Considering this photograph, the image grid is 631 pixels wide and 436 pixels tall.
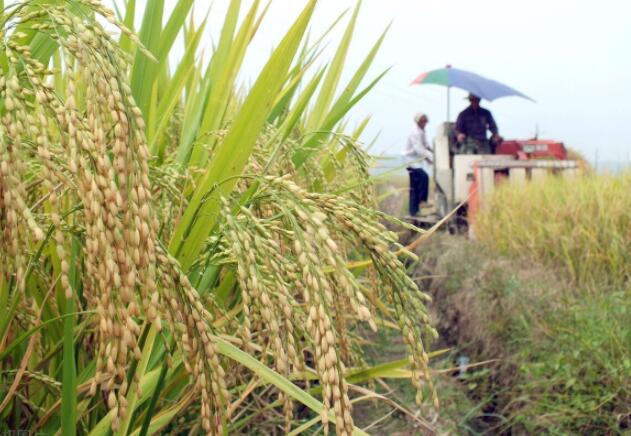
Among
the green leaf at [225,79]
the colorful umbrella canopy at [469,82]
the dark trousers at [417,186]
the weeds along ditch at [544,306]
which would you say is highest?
the colorful umbrella canopy at [469,82]

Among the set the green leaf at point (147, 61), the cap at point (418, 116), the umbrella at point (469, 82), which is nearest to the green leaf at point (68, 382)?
the green leaf at point (147, 61)

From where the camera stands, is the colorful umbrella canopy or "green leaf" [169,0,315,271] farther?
the colorful umbrella canopy

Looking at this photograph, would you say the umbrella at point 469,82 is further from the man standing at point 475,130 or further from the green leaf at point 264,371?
the green leaf at point 264,371

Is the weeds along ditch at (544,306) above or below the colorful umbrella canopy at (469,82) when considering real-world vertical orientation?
below

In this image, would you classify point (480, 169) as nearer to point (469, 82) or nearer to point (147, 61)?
point (469, 82)

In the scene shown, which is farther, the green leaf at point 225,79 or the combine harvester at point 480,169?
the combine harvester at point 480,169

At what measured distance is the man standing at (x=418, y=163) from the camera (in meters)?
11.5

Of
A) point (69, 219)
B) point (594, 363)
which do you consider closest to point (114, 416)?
point (69, 219)

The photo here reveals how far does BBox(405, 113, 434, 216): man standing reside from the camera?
11.5 meters

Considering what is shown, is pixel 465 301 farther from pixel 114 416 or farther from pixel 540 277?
pixel 114 416

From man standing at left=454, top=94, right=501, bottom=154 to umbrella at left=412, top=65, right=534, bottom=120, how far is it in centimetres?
81

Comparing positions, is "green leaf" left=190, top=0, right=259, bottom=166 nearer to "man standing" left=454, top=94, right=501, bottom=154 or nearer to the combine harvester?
the combine harvester

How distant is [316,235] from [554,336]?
11.5 ft

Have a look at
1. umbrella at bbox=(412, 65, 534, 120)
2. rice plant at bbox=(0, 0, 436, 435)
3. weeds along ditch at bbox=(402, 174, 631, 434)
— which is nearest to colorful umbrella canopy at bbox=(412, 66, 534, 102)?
umbrella at bbox=(412, 65, 534, 120)
